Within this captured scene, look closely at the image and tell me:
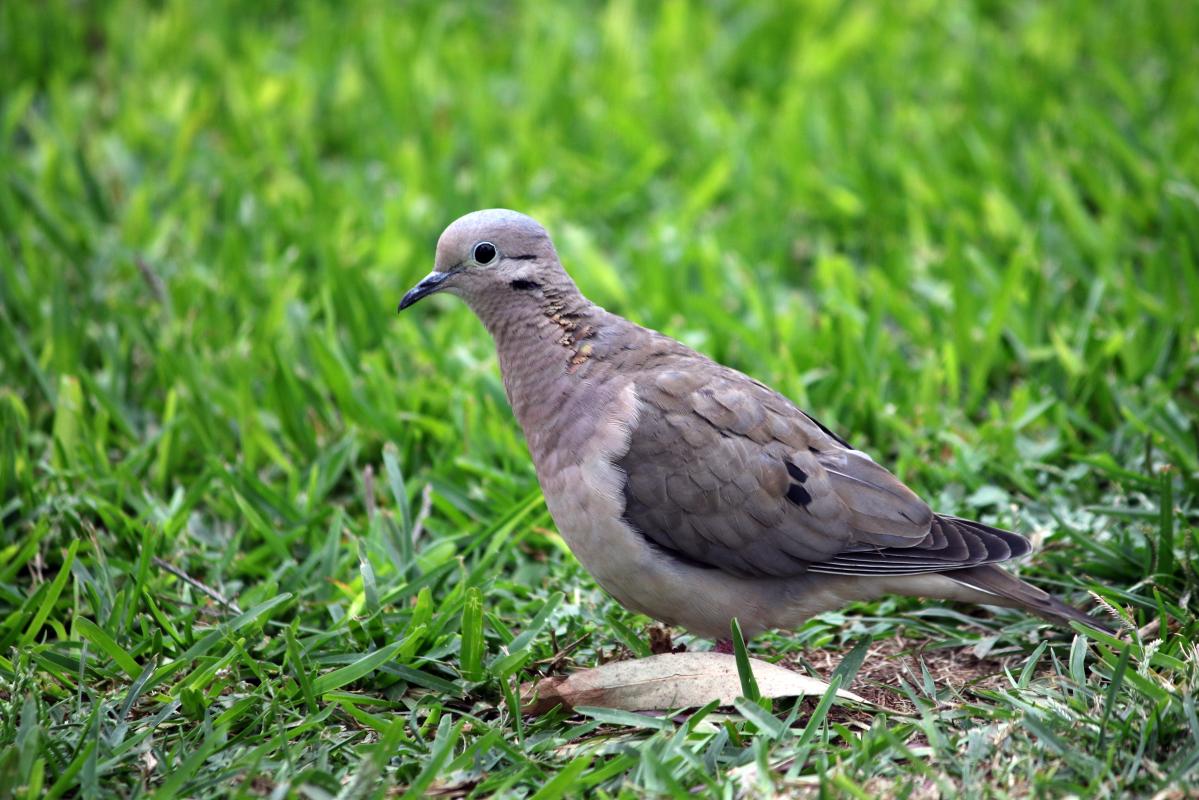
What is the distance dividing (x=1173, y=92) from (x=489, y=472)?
4118 millimetres

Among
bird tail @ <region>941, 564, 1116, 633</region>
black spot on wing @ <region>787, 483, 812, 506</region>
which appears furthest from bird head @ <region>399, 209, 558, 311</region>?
bird tail @ <region>941, 564, 1116, 633</region>

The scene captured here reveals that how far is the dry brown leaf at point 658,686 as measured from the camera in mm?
3098

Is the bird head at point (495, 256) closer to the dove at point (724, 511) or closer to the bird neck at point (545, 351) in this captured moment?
the bird neck at point (545, 351)

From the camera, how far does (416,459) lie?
4297mm

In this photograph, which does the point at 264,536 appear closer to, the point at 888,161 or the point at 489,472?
the point at 489,472

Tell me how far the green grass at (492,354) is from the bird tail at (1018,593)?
0.11 metres

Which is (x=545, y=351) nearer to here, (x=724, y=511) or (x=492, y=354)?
(x=724, y=511)

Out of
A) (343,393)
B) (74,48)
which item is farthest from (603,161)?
(74,48)

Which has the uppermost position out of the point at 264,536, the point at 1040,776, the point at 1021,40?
the point at 1021,40

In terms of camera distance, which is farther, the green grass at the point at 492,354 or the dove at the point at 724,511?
the dove at the point at 724,511

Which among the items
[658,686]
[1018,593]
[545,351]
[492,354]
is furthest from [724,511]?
[492,354]

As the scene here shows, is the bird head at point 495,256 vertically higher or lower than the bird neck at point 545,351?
higher

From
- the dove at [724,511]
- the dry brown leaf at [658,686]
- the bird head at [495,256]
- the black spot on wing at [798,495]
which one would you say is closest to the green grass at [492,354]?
the dry brown leaf at [658,686]

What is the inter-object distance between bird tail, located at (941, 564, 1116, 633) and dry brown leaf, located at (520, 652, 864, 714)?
1.43 feet
